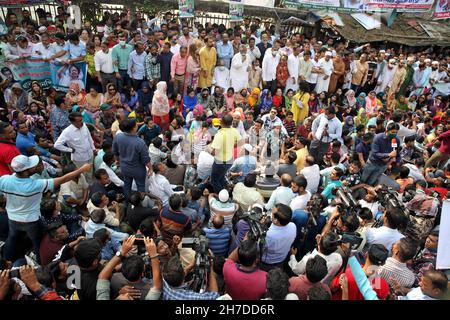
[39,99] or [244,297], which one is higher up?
[39,99]

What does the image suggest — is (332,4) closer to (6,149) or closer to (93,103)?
(93,103)

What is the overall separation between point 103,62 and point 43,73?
49.1 inches

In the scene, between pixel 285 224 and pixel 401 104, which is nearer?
pixel 285 224

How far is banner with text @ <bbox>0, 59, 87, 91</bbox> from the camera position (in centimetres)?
716

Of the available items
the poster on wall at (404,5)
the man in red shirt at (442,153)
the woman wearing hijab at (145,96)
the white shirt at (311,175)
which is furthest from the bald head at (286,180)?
the poster on wall at (404,5)

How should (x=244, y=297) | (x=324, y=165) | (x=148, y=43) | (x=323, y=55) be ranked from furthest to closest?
1. (x=323, y=55)
2. (x=148, y=43)
3. (x=324, y=165)
4. (x=244, y=297)

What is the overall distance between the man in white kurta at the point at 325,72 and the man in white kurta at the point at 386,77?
6.73 feet

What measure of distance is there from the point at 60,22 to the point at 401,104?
31.0 ft

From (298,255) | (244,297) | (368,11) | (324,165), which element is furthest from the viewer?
(368,11)

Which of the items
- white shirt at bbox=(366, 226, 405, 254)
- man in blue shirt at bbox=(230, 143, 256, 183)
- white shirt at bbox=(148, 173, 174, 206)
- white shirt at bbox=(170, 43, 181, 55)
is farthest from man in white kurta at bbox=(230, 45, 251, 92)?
white shirt at bbox=(366, 226, 405, 254)

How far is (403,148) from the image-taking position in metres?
6.96

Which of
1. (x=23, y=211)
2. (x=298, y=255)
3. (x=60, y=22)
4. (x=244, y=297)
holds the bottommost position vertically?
(x=298, y=255)

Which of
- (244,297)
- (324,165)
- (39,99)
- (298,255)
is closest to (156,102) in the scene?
(39,99)
